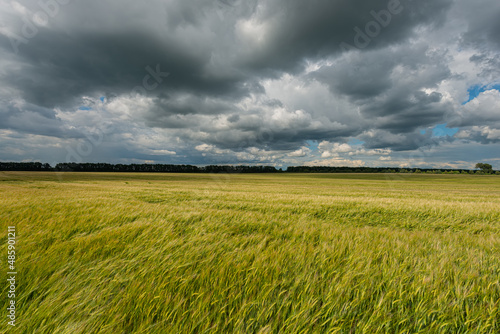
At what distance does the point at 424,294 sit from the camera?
6.88ft

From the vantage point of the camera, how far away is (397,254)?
3094 mm

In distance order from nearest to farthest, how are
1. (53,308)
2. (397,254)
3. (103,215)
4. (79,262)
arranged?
1. (53,308)
2. (79,262)
3. (397,254)
4. (103,215)

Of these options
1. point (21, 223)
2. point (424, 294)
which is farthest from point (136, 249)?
point (424, 294)

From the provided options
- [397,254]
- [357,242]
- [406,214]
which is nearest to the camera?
[397,254]

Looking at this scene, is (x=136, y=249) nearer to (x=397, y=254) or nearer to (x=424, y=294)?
(x=424, y=294)

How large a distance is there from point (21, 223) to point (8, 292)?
9.59 ft

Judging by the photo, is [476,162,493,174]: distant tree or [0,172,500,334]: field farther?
[476,162,493,174]: distant tree

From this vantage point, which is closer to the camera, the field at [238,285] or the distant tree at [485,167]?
the field at [238,285]

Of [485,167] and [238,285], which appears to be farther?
[485,167]

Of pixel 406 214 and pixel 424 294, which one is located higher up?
pixel 424 294

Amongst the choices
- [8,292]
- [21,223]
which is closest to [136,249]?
[8,292]

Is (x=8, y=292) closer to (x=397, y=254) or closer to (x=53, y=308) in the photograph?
(x=53, y=308)

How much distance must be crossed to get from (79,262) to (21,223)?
2694 mm

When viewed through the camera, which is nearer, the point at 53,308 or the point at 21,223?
the point at 53,308
